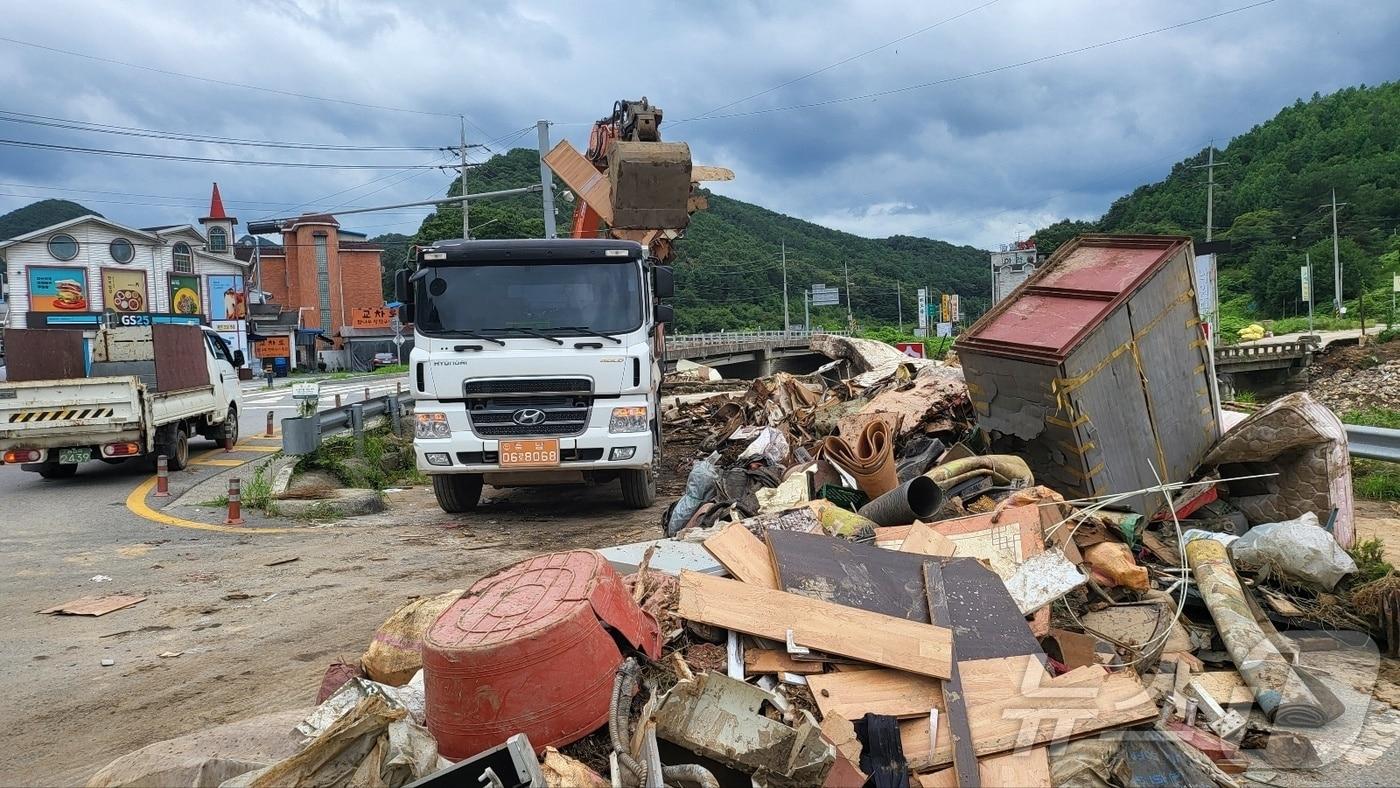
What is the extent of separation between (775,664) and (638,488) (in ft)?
18.7

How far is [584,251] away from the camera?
859 centimetres

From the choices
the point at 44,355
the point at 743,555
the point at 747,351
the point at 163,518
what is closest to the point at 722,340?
the point at 747,351

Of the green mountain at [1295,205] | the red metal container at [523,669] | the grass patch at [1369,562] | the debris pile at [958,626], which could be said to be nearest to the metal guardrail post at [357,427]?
the debris pile at [958,626]

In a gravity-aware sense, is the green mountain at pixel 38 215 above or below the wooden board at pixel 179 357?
above

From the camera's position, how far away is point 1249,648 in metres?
3.94

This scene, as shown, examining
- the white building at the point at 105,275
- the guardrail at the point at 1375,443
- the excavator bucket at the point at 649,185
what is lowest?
the guardrail at the point at 1375,443

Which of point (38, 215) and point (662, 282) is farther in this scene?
point (38, 215)

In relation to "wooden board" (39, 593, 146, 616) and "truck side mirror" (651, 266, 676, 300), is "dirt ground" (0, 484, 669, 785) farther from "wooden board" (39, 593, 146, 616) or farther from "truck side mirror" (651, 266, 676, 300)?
"truck side mirror" (651, 266, 676, 300)

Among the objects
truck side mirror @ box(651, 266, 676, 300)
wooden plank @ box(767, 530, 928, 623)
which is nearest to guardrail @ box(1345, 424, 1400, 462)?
wooden plank @ box(767, 530, 928, 623)

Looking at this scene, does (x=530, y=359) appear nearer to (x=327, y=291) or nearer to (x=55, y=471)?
(x=55, y=471)

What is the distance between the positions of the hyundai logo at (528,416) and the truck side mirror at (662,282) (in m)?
1.81

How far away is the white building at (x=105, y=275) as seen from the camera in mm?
39438

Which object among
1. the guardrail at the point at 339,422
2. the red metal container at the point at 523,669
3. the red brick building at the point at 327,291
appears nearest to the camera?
the red metal container at the point at 523,669

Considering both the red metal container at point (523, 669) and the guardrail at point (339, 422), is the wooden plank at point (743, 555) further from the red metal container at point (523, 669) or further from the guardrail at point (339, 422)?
the guardrail at point (339, 422)
